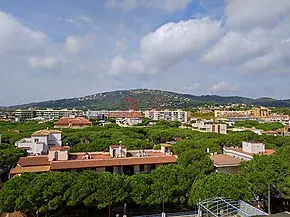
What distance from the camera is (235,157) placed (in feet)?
93.1

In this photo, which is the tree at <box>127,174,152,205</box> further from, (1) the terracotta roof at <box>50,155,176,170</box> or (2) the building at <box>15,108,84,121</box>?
(2) the building at <box>15,108,84,121</box>

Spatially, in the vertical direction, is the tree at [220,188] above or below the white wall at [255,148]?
below

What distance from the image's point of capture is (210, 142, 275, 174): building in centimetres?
2456

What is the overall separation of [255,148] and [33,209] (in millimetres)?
21019

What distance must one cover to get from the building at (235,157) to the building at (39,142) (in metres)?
21.2

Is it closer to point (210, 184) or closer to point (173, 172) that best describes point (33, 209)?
point (173, 172)

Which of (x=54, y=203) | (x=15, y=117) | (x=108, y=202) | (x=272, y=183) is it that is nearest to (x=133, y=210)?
(x=108, y=202)

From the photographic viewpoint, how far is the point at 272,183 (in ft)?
61.0

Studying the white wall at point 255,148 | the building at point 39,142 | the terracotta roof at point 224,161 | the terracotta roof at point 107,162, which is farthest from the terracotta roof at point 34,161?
the white wall at point 255,148

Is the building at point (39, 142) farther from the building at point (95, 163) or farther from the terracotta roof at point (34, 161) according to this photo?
the building at point (95, 163)

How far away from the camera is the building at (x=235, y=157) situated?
24.6m

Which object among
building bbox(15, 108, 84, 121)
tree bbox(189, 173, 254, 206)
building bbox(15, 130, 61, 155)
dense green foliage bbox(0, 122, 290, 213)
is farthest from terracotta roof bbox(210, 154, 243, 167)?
building bbox(15, 108, 84, 121)

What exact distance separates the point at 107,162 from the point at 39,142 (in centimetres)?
1641

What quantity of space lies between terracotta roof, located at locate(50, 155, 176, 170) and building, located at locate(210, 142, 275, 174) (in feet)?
13.6
